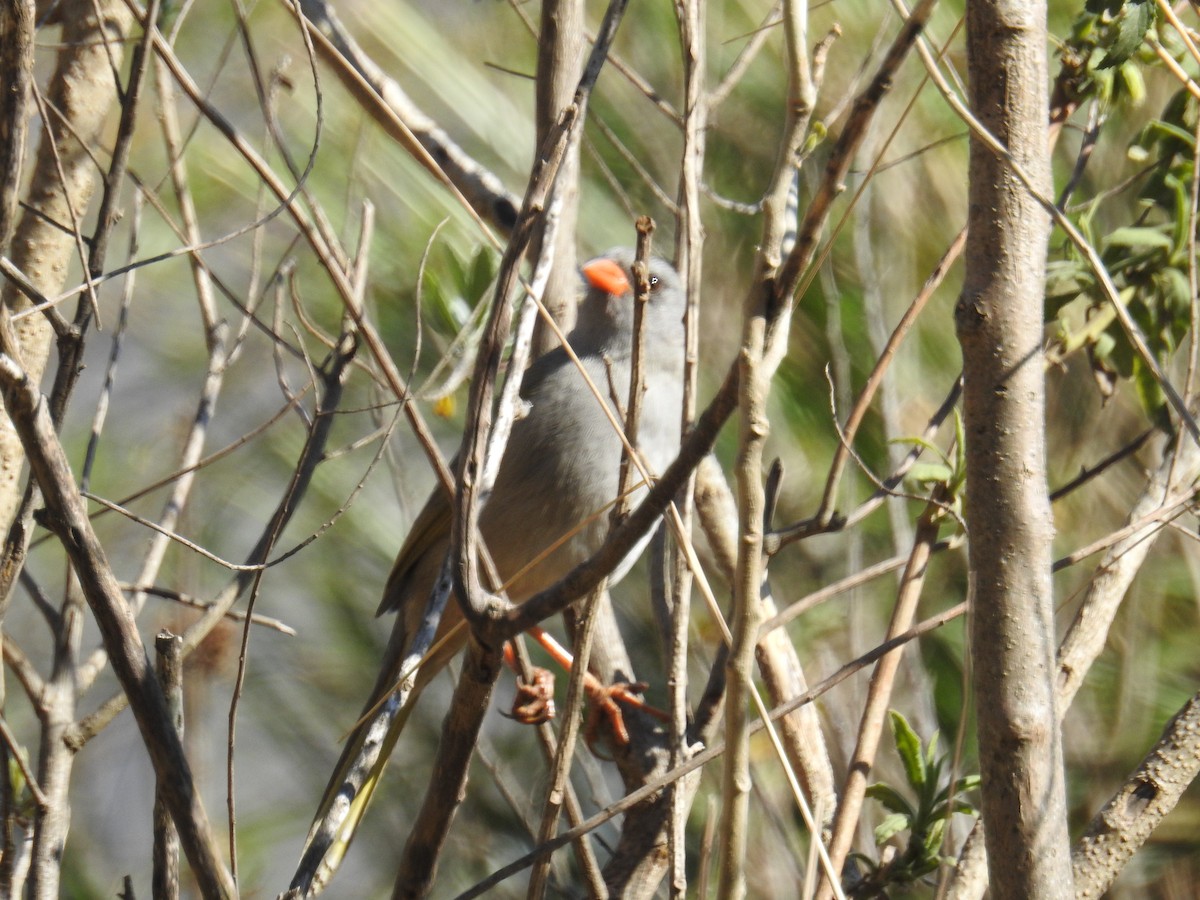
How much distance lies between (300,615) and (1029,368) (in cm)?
404

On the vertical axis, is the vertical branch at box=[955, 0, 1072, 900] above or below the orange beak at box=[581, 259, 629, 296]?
below

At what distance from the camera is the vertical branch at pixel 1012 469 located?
5.49 ft

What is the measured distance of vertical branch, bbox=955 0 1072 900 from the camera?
5.49ft

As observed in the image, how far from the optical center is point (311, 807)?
201 inches

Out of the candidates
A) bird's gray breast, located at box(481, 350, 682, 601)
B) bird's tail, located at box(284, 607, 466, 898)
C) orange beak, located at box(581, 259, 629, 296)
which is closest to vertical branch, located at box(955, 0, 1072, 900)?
bird's tail, located at box(284, 607, 466, 898)

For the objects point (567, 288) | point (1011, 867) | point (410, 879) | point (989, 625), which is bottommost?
point (1011, 867)

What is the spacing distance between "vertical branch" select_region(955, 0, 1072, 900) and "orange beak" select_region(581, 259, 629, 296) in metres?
2.79

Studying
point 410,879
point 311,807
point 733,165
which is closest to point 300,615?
point 311,807

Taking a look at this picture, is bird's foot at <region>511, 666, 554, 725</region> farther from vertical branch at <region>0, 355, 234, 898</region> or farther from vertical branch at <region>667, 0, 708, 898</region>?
vertical branch at <region>0, 355, 234, 898</region>

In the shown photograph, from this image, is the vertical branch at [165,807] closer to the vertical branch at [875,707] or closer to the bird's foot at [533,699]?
the vertical branch at [875,707]

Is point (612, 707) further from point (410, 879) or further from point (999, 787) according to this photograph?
point (999, 787)

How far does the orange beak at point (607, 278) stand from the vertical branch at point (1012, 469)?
279 centimetres

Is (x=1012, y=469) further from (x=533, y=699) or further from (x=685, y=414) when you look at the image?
(x=533, y=699)

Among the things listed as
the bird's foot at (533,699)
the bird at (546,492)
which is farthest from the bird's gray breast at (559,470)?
the bird's foot at (533,699)
